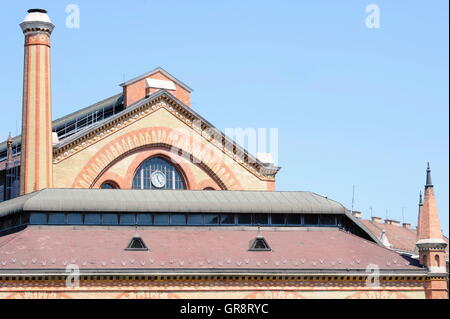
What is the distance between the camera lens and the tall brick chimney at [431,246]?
211 feet

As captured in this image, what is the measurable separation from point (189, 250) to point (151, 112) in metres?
23.1

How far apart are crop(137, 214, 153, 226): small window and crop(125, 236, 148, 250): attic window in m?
4.04

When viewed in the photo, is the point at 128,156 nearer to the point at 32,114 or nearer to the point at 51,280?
the point at 32,114

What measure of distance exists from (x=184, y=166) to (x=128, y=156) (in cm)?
457

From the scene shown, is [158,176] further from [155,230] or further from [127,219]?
[155,230]

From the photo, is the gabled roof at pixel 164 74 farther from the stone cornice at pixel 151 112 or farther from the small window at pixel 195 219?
the small window at pixel 195 219

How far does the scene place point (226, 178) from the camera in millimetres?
85625

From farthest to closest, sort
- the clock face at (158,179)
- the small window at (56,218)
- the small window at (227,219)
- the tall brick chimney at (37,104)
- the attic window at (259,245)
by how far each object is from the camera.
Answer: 1. the clock face at (158,179)
2. the tall brick chimney at (37,104)
3. the small window at (227,219)
4. the small window at (56,218)
5. the attic window at (259,245)

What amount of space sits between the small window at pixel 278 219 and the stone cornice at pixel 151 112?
17.7 metres

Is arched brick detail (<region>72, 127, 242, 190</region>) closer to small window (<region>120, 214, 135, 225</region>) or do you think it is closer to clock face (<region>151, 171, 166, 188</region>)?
clock face (<region>151, 171, 166, 188</region>)

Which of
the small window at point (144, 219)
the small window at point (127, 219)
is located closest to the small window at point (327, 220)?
the small window at point (144, 219)

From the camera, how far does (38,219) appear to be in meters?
64.7

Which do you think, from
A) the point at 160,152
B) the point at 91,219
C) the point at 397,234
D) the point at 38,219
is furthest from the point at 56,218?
the point at 397,234
